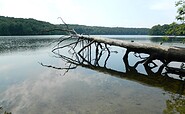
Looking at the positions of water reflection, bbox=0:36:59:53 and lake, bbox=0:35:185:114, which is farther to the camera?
water reflection, bbox=0:36:59:53

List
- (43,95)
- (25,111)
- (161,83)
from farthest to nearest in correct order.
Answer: (161,83) < (43,95) < (25,111)

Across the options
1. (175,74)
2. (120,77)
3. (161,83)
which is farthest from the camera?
(175,74)

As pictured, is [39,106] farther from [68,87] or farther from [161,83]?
[161,83]

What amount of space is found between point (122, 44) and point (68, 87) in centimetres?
659

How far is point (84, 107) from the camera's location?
6254 mm

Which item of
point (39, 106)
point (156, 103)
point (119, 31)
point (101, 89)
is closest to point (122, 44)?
point (101, 89)

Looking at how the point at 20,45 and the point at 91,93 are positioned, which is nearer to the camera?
the point at 91,93

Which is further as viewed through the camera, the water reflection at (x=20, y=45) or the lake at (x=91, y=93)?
the water reflection at (x=20, y=45)

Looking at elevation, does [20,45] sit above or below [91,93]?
below

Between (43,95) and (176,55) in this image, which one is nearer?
(43,95)

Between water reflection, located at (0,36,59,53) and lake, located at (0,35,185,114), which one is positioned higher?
lake, located at (0,35,185,114)

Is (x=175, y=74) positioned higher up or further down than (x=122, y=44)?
further down

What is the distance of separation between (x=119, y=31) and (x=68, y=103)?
141 metres

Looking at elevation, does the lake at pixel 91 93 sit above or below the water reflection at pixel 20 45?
above
